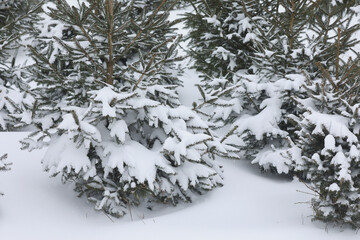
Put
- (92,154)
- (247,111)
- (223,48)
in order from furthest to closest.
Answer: (223,48)
(247,111)
(92,154)

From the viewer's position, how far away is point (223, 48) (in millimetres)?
7352

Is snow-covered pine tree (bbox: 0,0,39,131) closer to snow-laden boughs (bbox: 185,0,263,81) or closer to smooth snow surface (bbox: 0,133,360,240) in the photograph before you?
smooth snow surface (bbox: 0,133,360,240)

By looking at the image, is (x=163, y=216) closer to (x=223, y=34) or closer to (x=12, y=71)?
(x=223, y=34)

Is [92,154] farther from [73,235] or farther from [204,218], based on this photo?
[204,218]

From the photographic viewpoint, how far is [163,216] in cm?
452

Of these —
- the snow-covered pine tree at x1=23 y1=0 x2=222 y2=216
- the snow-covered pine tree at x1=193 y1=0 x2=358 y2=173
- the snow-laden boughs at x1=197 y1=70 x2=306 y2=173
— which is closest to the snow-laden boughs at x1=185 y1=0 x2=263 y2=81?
the snow-covered pine tree at x1=193 y1=0 x2=358 y2=173

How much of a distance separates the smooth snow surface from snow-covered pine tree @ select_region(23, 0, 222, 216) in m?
0.20

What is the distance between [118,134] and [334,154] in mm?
2537

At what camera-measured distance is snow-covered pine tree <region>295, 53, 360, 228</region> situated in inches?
153

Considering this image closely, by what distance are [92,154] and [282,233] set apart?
254 cm

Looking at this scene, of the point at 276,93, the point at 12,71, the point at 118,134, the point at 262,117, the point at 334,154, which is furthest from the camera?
the point at 12,71

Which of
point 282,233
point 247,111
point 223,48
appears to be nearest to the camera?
point 282,233

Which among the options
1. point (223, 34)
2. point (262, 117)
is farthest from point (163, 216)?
point (223, 34)

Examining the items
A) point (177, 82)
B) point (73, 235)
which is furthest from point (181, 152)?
point (177, 82)
